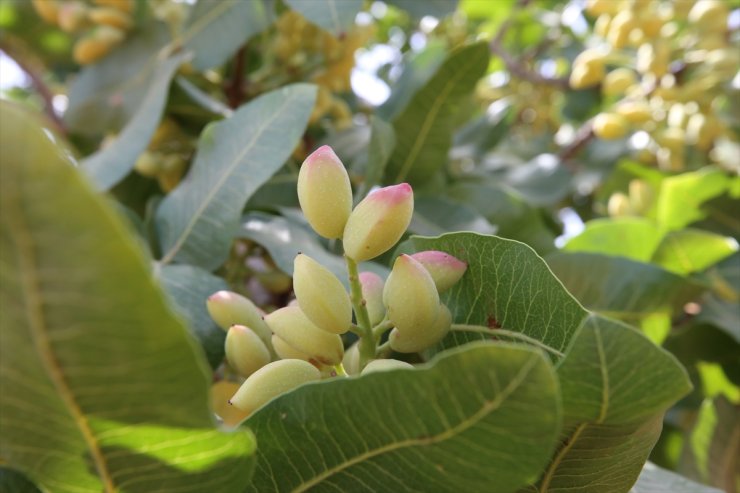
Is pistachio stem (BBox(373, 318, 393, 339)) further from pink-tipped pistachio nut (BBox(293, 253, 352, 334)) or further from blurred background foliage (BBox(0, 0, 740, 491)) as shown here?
blurred background foliage (BBox(0, 0, 740, 491))

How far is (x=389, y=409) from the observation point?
0.44m

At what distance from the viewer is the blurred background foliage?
40.2 inches

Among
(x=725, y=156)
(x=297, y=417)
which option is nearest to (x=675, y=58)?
(x=725, y=156)

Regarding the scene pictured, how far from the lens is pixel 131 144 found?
40.9 inches

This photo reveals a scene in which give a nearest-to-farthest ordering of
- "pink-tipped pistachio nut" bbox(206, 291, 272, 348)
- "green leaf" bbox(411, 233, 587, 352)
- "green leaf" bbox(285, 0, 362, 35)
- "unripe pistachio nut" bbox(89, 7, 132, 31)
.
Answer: "green leaf" bbox(411, 233, 587, 352), "pink-tipped pistachio nut" bbox(206, 291, 272, 348), "green leaf" bbox(285, 0, 362, 35), "unripe pistachio nut" bbox(89, 7, 132, 31)

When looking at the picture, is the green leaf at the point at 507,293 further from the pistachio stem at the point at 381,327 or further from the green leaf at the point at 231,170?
the green leaf at the point at 231,170

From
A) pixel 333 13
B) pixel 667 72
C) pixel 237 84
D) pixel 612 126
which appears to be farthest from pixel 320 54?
pixel 667 72

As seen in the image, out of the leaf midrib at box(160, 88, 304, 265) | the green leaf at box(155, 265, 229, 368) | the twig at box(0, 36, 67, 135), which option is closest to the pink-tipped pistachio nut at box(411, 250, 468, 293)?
the green leaf at box(155, 265, 229, 368)

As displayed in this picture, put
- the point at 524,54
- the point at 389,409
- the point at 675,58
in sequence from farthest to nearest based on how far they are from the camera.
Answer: the point at 524,54
the point at 675,58
the point at 389,409

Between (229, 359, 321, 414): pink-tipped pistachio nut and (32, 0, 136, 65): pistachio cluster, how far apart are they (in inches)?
36.3

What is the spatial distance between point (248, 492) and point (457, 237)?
0.75 ft

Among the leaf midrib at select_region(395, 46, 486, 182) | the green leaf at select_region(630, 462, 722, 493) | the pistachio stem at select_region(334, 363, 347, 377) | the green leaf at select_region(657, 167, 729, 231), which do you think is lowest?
the green leaf at select_region(657, 167, 729, 231)

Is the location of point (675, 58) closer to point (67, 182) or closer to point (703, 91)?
point (703, 91)

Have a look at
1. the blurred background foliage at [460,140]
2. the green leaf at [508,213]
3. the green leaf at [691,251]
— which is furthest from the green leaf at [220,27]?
the green leaf at [691,251]
